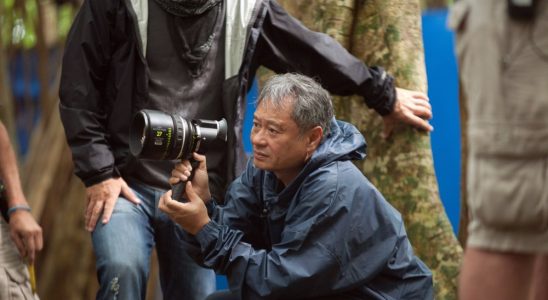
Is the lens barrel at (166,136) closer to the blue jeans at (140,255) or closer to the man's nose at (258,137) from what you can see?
the man's nose at (258,137)

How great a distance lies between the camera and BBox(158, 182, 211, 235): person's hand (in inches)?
145

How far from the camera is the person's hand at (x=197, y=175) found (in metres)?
3.75

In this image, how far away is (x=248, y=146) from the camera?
248 inches

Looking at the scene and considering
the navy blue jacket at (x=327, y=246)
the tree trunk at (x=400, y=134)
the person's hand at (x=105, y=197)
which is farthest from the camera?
the tree trunk at (x=400, y=134)

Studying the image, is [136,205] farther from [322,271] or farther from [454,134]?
[454,134]

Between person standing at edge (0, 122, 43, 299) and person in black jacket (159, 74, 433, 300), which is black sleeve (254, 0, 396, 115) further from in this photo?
person standing at edge (0, 122, 43, 299)

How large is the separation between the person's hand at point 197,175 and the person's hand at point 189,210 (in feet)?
Result: 0.14

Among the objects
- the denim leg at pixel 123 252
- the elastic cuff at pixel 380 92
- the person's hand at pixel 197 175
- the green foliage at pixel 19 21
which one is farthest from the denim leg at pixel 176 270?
the green foliage at pixel 19 21

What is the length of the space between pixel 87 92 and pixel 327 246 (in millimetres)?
1182

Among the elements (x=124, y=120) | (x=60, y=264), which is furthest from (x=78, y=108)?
(x=60, y=264)

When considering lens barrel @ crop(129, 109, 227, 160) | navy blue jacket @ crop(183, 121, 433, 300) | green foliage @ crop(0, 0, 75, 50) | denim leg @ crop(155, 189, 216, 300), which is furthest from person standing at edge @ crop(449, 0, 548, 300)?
green foliage @ crop(0, 0, 75, 50)

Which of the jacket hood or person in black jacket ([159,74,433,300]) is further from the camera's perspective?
the jacket hood

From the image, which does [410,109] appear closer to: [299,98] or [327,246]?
[299,98]

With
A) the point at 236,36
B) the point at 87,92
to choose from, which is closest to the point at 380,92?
the point at 236,36
